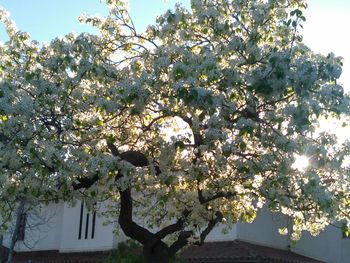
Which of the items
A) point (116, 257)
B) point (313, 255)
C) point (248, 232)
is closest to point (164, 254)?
point (116, 257)

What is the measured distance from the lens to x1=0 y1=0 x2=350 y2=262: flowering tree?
32.2ft

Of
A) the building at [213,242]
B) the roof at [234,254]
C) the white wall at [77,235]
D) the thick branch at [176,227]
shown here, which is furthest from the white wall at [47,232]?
the thick branch at [176,227]

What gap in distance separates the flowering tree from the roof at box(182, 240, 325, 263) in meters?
8.72

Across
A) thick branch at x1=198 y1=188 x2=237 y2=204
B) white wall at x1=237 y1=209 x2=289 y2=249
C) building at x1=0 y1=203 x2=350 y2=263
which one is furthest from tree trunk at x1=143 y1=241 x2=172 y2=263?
white wall at x1=237 y1=209 x2=289 y2=249

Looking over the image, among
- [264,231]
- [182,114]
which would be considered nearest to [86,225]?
[264,231]

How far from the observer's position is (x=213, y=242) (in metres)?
24.1

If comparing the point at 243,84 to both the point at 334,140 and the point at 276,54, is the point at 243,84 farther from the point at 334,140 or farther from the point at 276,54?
the point at 334,140

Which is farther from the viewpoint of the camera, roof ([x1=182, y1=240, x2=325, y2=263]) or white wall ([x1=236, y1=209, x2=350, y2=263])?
white wall ([x1=236, y1=209, x2=350, y2=263])

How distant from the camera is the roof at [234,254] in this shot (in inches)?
838

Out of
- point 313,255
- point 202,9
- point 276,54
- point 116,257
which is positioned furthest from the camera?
point 313,255

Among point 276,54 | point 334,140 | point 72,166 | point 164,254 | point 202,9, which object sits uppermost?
point 202,9

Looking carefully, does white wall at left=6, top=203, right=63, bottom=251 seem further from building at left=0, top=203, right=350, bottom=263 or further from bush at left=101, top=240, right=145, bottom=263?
bush at left=101, top=240, right=145, bottom=263

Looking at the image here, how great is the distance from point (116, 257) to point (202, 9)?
7281 millimetres

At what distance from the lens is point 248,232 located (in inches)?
955
